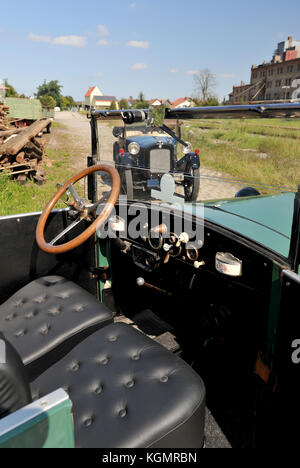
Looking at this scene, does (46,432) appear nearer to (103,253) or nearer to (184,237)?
(184,237)

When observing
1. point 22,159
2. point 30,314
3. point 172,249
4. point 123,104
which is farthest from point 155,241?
point 22,159

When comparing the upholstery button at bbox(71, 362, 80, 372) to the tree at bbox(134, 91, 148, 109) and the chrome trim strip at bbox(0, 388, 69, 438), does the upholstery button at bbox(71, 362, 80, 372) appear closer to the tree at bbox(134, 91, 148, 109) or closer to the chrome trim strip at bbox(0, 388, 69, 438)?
the chrome trim strip at bbox(0, 388, 69, 438)

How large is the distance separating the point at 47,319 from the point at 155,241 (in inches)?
30.9

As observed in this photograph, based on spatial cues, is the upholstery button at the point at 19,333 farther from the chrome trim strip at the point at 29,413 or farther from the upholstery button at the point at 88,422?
the chrome trim strip at the point at 29,413

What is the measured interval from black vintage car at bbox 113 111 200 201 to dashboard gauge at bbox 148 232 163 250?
29 centimetres

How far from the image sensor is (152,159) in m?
1.88

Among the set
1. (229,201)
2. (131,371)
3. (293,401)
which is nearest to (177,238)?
(229,201)

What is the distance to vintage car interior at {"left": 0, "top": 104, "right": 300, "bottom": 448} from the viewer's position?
139 cm

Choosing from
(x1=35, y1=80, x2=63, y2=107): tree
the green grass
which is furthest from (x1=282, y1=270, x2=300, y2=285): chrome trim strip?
(x1=35, y1=80, x2=63, y2=107): tree

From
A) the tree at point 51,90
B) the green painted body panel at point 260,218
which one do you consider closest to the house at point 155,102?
the green painted body panel at point 260,218

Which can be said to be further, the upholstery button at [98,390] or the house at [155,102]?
the house at [155,102]

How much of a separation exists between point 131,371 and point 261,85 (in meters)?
1.47

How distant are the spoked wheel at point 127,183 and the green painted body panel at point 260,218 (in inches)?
17.1

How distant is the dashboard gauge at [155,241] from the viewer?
84.0 inches
